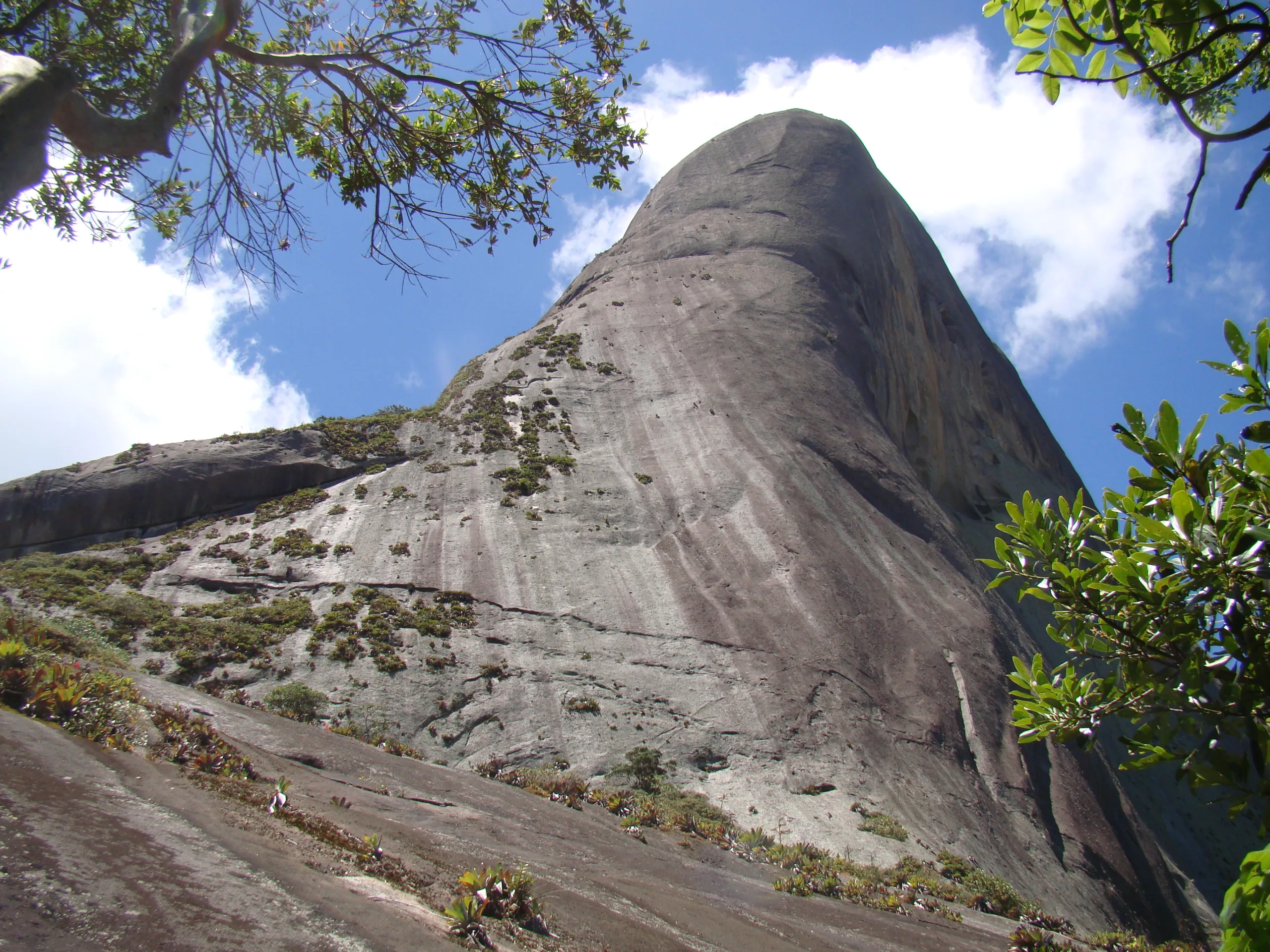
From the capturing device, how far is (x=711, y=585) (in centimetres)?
1877

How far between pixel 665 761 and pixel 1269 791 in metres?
11.6

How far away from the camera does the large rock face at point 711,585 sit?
46.6 ft

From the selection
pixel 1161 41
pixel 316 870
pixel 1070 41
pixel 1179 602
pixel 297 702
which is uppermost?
pixel 1161 41

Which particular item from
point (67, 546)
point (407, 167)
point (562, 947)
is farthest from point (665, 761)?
point (67, 546)

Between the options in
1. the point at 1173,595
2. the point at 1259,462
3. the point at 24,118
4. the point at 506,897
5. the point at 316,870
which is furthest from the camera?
the point at 506,897

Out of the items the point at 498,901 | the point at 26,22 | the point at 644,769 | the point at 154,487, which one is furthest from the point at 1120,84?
the point at 154,487

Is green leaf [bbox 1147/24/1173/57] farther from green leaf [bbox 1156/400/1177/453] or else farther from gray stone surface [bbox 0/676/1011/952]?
gray stone surface [bbox 0/676/1011/952]

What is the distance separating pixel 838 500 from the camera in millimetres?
22812

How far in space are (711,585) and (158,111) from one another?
49.1ft

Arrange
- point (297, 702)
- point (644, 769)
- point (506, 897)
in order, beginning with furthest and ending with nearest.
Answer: point (644, 769) → point (297, 702) → point (506, 897)

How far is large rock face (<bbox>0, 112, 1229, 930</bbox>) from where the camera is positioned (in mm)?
14211

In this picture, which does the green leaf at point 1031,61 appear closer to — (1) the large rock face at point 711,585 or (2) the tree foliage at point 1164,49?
(2) the tree foliage at point 1164,49

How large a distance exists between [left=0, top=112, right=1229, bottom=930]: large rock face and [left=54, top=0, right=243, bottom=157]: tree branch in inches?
399

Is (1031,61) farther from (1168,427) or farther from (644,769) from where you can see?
(644,769)
